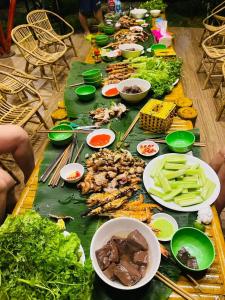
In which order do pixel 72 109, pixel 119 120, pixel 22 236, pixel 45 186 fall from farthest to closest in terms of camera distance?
pixel 72 109 < pixel 119 120 < pixel 45 186 < pixel 22 236

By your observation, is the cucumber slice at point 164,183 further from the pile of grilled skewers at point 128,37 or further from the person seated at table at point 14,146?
the pile of grilled skewers at point 128,37

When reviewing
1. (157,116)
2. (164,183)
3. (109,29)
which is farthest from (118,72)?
(164,183)

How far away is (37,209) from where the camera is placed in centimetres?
200

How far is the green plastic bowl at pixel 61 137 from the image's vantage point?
2.52 metres

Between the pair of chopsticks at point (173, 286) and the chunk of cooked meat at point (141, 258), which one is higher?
the chunk of cooked meat at point (141, 258)

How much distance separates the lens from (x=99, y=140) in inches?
101

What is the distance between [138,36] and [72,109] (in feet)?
6.75

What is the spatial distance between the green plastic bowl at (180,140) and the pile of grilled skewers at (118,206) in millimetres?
570

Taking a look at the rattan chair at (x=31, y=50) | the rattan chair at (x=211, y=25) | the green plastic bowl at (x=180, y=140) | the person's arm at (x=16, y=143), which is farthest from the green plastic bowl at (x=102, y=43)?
the green plastic bowl at (x=180, y=140)

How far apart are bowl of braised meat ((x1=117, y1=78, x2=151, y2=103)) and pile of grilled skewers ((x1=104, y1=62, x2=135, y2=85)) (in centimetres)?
33

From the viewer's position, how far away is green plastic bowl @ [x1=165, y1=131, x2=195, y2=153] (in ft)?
7.51

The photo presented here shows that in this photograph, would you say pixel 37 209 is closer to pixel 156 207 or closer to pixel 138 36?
pixel 156 207

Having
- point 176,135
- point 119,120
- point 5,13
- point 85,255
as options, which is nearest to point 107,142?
point 119,120

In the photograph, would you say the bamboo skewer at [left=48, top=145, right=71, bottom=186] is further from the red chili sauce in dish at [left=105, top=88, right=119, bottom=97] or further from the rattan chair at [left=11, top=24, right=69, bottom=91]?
the rattan chair at [left=11, top=24, right=69, bottom=91]
